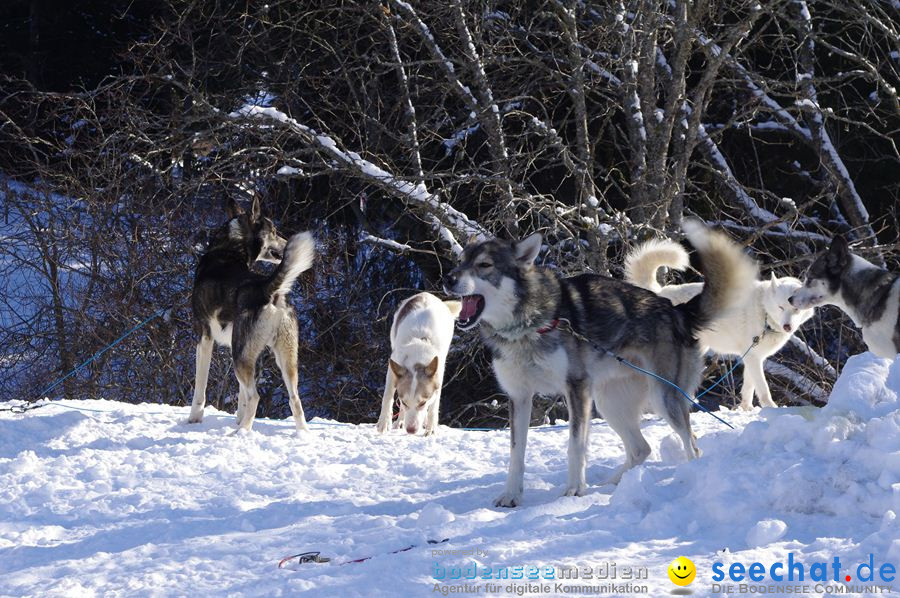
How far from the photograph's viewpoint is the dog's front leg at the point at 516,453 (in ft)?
17.4

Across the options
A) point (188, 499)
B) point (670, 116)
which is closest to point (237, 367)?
point (188, 499)

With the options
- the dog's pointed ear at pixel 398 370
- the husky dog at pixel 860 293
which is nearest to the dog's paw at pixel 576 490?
the dog's pointed ear at pixel 398 370

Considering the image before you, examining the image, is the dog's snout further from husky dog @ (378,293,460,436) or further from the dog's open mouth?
husky dog @ (378,293,460,436)

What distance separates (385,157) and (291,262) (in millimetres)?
5752

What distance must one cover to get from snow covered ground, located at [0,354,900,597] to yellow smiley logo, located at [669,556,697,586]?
5 centimetres

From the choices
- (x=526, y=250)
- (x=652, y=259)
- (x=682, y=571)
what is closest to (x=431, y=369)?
(x=652, y=259)

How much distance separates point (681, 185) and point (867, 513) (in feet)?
27.9

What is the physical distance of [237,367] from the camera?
26.2 feet

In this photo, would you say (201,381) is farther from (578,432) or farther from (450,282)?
(578,432)

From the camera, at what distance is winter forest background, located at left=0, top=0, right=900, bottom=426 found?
482 inches

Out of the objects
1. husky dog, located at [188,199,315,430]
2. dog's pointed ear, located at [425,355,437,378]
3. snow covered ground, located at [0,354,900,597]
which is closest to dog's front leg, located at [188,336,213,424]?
husky dog, located at [188,199,315,430]

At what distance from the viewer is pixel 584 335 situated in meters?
5.68

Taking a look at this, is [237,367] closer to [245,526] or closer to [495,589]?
[245,526]

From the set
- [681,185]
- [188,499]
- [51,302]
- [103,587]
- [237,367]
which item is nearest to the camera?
[103,587]
